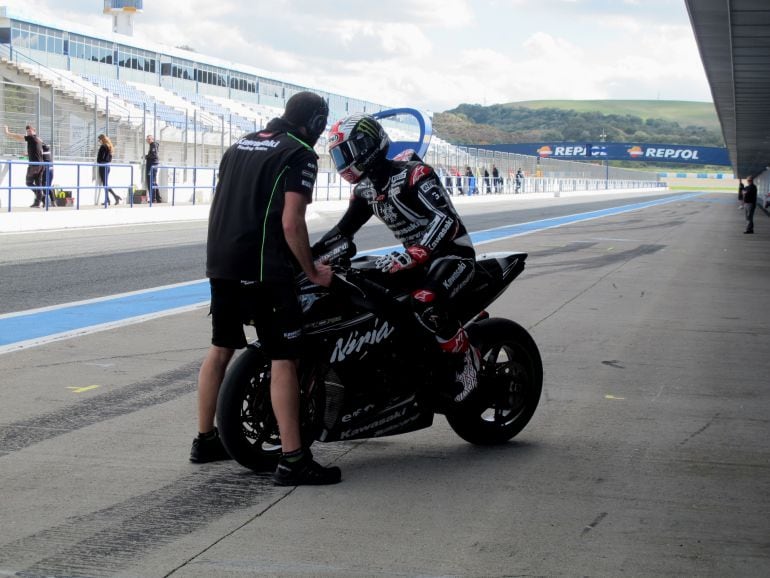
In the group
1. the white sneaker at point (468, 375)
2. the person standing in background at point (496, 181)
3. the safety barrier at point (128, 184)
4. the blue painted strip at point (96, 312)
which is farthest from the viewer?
the person standing in background at point (496, 181)

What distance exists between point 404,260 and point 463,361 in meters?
0.65

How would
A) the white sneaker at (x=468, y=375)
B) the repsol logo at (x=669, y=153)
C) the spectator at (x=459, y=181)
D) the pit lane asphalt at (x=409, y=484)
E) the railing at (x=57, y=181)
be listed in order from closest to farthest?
the pit lane asphalt at (x=409, y=484)
the white sneaker at (x=468, y=375)
the railing at (x=57, y=181)
the spectator at (x=459, y=181)
the repsol logo at (x=669, y=153)

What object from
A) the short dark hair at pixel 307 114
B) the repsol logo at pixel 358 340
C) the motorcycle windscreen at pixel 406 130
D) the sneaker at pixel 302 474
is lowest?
the sneaker at pixel 302 474

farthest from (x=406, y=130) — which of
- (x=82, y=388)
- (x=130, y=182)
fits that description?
(x=82, y=388)

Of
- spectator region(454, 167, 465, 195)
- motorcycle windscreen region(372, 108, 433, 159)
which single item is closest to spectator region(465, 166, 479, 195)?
spectator region(454, 167, 465, 195)

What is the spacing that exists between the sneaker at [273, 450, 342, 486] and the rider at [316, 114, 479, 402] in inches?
33.1

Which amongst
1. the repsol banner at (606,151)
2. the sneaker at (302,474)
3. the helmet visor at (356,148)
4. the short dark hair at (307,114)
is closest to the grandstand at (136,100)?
the helmet visor at (356,148)

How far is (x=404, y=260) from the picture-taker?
4.94m

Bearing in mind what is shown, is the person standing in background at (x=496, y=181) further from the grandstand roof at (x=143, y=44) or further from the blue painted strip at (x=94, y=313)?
the blue painted strip at (x=94, y=313)

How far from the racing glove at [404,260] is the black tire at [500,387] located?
0.67m

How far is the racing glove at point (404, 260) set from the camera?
4938mm

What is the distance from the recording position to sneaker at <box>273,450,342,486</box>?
4648 millimetres

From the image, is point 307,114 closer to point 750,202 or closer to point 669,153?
point 750,202

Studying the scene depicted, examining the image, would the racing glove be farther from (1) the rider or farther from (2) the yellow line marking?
(2) the yellow line marking
